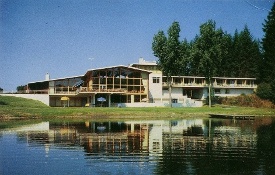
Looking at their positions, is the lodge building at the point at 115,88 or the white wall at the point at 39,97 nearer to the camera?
the white wall at the point at 39,97

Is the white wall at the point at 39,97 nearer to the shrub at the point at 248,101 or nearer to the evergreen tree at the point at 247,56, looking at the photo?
the shrub at the point at 248,101

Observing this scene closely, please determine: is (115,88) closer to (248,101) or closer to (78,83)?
(78,83)

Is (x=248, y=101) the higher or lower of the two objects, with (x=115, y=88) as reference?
lower

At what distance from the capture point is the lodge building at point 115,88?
218 ft

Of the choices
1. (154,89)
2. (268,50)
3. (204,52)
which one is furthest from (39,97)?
(268,50)

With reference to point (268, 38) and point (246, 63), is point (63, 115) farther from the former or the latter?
point (246, 63)

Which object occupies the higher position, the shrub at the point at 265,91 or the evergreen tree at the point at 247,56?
the evergreen tree at the point at 247,56

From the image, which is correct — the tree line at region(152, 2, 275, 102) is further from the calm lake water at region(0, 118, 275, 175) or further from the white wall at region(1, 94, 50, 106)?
the calm lake water at region(0, 118, 275, 175)

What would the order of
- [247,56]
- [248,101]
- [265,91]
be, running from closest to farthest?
[265,91] → [248,101] → [247,56]

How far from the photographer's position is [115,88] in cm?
6769

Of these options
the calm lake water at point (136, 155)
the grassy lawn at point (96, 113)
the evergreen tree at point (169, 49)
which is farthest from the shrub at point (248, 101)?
the calm lake water at point (136, 155)

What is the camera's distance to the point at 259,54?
9025 cm

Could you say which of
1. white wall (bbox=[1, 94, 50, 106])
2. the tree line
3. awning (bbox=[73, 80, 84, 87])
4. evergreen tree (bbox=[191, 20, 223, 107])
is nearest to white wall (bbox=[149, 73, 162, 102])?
the tree line

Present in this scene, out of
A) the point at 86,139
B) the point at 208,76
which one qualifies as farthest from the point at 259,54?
the point at 86,139
